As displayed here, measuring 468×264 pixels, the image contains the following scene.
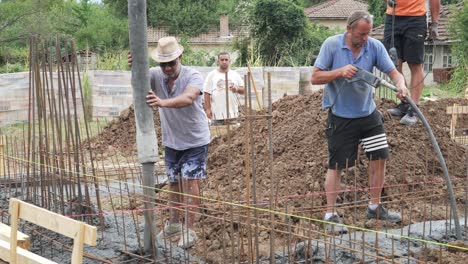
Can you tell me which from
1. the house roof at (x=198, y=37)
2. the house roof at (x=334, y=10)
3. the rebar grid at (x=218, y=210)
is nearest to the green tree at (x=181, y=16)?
the house roof at (x=198, y=37)

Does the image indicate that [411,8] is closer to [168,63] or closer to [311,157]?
[311,157]

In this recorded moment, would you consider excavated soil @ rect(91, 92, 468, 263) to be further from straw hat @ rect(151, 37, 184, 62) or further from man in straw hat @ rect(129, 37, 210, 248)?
straw hat @ rect(151, 37, 184, 62)

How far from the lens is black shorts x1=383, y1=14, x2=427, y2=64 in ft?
23.1

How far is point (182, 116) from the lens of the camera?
202 inches

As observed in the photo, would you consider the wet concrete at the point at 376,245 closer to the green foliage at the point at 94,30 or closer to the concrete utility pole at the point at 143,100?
the concrete utility pole at the point at 143,100

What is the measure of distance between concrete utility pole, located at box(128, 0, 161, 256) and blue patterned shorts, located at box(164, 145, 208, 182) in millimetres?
524

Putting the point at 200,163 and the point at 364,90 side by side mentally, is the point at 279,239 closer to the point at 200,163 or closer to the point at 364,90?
the point at 200,163

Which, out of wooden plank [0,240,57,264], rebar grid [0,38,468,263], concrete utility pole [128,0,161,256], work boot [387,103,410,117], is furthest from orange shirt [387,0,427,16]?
wooden plank [0,240,57,264]

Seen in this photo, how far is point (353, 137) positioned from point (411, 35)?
2.22 m

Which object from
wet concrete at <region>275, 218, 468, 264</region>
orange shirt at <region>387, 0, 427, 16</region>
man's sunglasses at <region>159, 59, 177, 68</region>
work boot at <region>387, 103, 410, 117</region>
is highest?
orange shirt at <region>387, 0, 427, 16</region>

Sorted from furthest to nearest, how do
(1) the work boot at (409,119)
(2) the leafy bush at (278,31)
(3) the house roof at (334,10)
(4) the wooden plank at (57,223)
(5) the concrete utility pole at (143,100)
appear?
(3) the house roof at (334,10), (2) the leafy bush at (278,31), (1) the work boot at (409,119), (5) the concrete utility pole at (143,100), (4) the wooden plank at (57,223)

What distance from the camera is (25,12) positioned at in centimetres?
2784

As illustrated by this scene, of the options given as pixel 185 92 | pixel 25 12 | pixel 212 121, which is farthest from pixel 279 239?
pixel 25 12

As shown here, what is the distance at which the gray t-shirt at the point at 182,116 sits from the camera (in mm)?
5059
